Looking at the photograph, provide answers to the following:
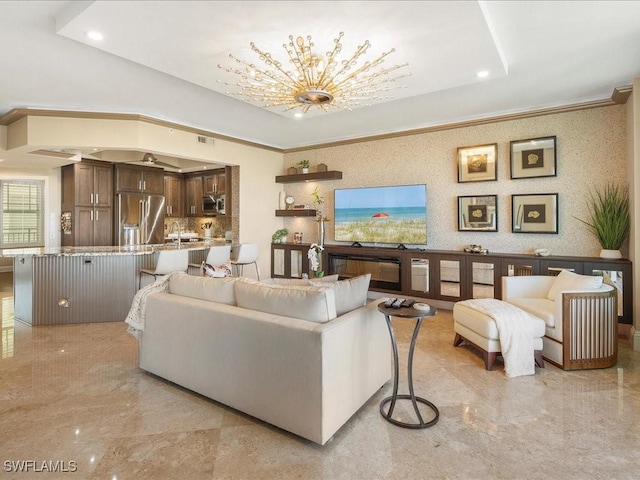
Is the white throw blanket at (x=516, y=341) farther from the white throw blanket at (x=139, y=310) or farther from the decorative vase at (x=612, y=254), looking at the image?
the white throw blanket at (x=139, y=310)

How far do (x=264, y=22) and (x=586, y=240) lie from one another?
4.48 m

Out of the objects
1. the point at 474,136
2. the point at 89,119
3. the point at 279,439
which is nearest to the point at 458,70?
the point at 474,136

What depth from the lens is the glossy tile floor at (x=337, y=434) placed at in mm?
1882

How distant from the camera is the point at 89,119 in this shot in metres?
4.73

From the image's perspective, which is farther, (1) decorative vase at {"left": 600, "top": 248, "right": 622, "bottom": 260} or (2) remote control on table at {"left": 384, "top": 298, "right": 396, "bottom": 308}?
(1) decorative vase at {"left": 600, "top": 248, "right": 622, "bottom": 260}

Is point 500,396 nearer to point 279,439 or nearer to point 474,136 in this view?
point 279,439

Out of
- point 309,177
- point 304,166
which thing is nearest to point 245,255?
point 309,177

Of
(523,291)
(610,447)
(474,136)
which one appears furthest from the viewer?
(474,136)

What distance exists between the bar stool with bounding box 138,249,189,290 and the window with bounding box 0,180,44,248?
16.4 feet

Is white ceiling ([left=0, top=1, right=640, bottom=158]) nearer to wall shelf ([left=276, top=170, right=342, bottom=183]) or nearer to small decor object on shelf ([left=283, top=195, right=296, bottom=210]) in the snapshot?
wall shelf ([left=276, top=170, right=342, bottom=183])

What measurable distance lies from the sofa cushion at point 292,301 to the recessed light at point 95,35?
6.85 ft

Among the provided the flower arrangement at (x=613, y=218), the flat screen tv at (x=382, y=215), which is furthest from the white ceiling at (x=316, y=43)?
the flat screen tv at (x=382, y=215)

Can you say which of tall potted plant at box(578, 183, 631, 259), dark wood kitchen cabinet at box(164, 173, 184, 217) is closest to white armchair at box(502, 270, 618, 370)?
tall potted plant at box(578, 183, 631, 259)

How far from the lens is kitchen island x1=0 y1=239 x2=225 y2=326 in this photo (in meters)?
4.43
